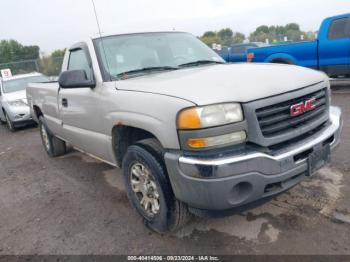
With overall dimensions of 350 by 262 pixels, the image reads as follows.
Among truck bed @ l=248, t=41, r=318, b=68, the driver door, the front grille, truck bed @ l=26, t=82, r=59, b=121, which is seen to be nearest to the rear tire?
truck bed @ l=26, t=82, r=59, b=121

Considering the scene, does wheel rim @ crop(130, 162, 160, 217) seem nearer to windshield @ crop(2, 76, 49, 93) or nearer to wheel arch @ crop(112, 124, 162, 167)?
wheel arch @ crop(112, 124, 162, 167)

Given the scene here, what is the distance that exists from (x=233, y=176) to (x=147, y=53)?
6.30 feet

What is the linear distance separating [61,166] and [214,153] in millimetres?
3819

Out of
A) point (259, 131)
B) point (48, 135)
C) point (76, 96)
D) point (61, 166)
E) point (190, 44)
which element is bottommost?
point (61, 166)

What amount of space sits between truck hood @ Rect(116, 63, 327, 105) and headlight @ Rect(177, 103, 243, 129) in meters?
0.05

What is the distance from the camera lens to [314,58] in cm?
877

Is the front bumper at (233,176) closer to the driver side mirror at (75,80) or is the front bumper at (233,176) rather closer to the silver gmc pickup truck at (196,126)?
the silver gmc pickup truck at (196,126)

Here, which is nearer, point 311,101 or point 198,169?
point 198,169

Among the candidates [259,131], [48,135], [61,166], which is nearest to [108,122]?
[259,131]

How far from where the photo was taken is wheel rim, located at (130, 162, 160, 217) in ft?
9.34

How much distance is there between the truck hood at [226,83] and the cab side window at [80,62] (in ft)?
2.49

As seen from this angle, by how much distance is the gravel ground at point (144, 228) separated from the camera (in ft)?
9.02

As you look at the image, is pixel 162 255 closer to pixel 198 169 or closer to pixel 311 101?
pixel 198 169

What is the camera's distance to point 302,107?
8.59ft
